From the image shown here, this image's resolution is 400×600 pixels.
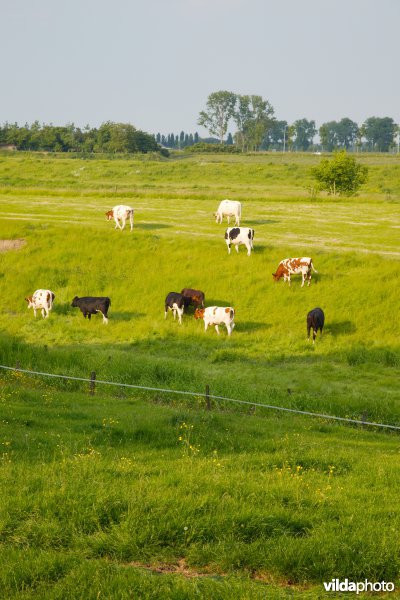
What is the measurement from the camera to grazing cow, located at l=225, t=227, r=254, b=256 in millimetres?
37656

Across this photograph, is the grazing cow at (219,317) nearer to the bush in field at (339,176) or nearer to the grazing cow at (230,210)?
the grazing cow at (230,210)

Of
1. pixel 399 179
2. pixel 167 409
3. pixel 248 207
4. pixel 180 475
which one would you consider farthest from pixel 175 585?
pixel 399 179

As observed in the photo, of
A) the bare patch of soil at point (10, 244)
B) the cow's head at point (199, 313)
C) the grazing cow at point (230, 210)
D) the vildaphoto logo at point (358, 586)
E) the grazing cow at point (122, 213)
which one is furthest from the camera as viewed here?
the grazing cow at point (230, 210)

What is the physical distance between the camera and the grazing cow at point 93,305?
3198 centimetres

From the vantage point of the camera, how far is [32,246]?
1644 inches

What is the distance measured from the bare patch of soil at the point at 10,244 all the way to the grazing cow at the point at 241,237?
42.0 feet

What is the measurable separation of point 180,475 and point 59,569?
3.33m

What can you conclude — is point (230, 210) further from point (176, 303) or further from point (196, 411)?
point (196, 411)

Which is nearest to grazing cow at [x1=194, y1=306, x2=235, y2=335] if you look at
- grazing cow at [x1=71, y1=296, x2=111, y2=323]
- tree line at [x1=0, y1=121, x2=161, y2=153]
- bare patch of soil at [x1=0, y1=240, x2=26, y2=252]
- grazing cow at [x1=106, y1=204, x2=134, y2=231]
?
grazing cow at [x1=71, y1=296, x2=111, y2=323]

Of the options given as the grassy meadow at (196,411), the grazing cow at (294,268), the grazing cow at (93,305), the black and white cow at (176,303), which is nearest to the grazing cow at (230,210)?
the grassy meadow at (196,411)

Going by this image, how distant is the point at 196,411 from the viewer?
60.6 feet

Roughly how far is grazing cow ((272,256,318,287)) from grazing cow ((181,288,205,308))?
4062 mm

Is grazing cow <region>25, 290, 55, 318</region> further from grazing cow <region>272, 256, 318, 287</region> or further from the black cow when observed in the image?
grazing cow <region>272, 256, 318, 287</region>

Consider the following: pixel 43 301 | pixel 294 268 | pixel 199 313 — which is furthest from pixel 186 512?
pixel 43 301
